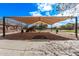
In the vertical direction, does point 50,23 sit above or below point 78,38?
above

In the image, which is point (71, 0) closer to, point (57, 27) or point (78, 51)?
point (57, 27)

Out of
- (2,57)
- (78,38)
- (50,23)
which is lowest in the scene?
(2,57)

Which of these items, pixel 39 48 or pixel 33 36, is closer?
pixel 39 48

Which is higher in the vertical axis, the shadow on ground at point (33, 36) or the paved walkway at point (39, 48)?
the shadow on ground at point (33, 36)

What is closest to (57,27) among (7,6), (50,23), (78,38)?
(50,23)

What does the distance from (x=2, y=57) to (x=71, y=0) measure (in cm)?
143

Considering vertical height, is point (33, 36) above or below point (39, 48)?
above

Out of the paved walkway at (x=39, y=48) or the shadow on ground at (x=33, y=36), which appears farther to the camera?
the shadow on ground at (x=33, y=36)

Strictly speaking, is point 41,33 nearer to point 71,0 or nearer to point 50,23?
point 50,23

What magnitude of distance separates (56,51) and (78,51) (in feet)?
1.17

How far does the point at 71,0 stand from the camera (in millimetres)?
3307

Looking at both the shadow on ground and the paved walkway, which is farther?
the shadow on ground

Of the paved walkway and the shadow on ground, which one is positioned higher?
the shadow on ground

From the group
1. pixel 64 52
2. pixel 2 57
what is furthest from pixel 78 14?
pixel 2 57
